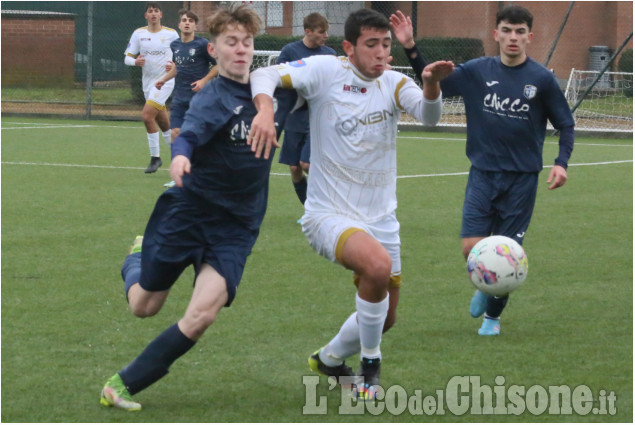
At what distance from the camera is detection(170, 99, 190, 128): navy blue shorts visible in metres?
13.8

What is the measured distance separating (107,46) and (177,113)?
1315 centimetres

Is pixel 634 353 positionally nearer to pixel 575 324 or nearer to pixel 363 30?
pixel 575 324

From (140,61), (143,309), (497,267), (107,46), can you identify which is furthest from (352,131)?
(107,46)

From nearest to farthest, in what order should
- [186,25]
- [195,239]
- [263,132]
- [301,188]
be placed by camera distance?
1. [263,132]
2. [195,239]
3. [301,188]
4. [186,25]

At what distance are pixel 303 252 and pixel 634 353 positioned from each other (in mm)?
3743

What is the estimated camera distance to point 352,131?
540cm

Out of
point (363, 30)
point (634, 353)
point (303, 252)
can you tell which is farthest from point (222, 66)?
point (303, 252)

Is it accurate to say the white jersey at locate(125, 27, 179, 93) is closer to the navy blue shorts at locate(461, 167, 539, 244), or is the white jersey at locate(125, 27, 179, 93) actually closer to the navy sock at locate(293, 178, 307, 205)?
the navy sock at locate(293, 178, 307, 205)

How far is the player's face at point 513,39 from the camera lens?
668cm

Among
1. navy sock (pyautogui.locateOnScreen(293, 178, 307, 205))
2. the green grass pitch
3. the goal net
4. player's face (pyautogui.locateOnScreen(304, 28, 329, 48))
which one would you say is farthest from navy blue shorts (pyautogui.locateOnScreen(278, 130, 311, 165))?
the goal net

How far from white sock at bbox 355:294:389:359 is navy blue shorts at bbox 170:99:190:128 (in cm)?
887

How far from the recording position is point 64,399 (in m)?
5.11

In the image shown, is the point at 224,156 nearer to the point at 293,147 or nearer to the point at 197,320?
the point at 197,320

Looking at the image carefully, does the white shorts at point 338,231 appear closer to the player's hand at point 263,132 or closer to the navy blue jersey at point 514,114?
the player's hand at point 263,132
